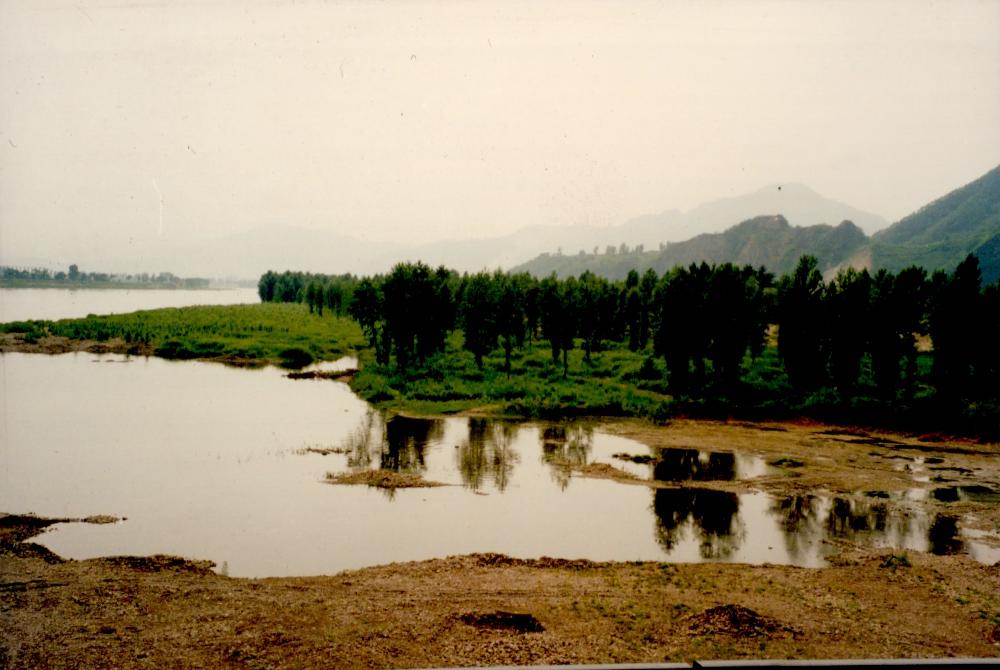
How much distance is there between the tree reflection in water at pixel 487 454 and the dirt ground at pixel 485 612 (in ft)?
37.7

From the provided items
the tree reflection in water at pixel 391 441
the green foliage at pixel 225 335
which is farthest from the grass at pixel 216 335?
the tree reflection in water at pixel 391 441

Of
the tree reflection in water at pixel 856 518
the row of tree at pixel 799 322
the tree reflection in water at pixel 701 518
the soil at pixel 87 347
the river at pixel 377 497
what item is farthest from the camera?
the soil at pixel 87 347

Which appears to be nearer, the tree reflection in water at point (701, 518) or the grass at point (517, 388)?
the tree reflection in water at point (701, 518)

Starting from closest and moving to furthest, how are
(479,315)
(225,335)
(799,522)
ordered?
(799,522) → (479,315) → (225,335)

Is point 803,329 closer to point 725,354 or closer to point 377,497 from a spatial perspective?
point 725,354

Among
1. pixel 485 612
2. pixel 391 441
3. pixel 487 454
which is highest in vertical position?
pixel 485 612

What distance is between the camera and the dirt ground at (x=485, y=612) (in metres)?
14.5

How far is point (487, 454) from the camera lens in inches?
1511

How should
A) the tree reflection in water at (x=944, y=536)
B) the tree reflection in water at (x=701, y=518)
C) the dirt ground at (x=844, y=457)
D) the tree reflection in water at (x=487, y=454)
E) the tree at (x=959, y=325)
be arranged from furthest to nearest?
the tree at (x=959, y=325)
the tree reflection in water at (x=487, y=454)
the dirt ground at (x=844, y=457)
the tree reflection in water at (x=701, y=518)
the tree reflection in water at (x=944, y=536)

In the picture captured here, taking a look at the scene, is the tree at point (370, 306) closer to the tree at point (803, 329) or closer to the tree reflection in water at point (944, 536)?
the tree at point (803, 329)

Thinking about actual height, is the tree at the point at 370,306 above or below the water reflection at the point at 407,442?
above

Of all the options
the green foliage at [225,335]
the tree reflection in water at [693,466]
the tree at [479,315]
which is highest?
the tree at [479,315]

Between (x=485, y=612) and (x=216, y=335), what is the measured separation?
276ft

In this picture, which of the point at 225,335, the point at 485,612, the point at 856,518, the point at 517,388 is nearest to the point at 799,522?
the point at 856,518
